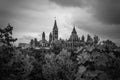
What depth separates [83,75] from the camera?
5.62 m

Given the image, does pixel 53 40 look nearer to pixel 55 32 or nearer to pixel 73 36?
pixel 55 32

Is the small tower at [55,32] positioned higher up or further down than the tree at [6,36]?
higher up

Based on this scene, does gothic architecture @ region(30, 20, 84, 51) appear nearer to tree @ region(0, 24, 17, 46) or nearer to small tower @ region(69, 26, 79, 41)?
small tower @ region(69, 26, 79, 41)

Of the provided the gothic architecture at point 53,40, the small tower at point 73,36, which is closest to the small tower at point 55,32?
the gothic architecture at point 53,40

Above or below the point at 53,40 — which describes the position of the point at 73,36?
above

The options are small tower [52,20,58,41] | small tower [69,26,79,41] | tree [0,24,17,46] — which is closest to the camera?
tree [0,24,17,46]

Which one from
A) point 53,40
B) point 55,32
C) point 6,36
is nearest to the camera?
point 6,36

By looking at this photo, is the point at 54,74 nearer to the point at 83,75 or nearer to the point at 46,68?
the point at 46,68

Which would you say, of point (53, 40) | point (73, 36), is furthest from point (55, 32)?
point (73, 36)

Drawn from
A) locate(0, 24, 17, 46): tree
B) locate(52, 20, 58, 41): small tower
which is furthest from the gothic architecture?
locate(0, 24, 17, 46): tree

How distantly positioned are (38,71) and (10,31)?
37.9 feet

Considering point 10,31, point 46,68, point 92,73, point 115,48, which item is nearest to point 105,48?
point 115,48

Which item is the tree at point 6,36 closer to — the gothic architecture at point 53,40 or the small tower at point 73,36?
the gothic architecture at point 53,40

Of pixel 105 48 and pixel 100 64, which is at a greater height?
pixel 105 48
